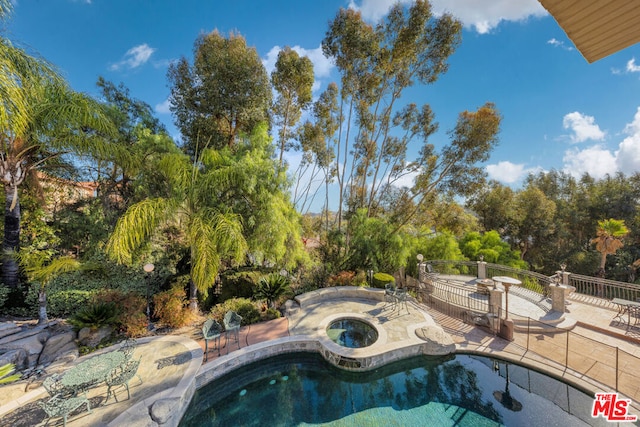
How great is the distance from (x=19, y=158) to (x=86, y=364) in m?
6.49

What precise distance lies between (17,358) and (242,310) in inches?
202

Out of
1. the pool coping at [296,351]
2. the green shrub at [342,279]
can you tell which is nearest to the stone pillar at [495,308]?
the pool coping at [296,351]

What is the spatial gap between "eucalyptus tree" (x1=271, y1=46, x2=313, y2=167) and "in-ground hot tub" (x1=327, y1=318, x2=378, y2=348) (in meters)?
6.73

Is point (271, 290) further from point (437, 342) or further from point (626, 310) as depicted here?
point (626, 310)

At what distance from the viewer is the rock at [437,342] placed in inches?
264

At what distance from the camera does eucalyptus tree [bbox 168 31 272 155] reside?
34.4 feet

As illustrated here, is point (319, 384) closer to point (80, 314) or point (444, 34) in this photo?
point (80, 314)

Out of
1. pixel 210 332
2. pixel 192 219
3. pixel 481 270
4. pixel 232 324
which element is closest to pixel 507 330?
pixel 481 270

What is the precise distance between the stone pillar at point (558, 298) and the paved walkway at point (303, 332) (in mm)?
357

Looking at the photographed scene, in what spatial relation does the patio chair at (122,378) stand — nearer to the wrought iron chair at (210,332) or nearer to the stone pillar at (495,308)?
the wrought iron chair at (210,332)

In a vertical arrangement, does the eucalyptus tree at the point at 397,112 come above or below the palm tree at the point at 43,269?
above

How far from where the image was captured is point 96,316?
6711 millimetres

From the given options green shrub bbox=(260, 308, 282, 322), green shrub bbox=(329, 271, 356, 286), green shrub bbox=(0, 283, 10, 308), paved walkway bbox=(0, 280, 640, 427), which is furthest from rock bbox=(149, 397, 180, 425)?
green shrub bbox=(329, 271, 356, 286)

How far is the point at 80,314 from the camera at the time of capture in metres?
6.63
